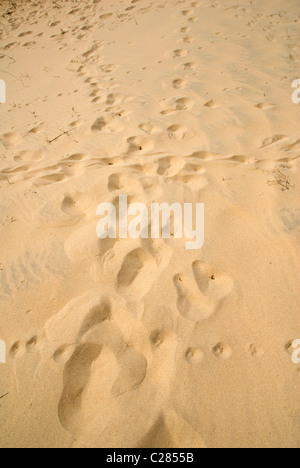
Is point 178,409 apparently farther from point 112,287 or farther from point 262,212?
point 262,212

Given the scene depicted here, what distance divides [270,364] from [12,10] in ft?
Answer: 30.0

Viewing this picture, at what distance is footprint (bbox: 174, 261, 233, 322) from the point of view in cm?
168

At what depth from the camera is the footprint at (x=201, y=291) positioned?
1.68 m

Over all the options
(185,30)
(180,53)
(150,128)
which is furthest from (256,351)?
(185,30)

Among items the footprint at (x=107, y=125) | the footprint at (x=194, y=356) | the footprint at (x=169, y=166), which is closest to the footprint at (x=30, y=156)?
the footprint at (x=107, y=125)

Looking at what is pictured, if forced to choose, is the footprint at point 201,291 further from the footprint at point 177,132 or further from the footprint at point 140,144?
the footprint at point 177,132

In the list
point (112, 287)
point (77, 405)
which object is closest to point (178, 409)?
point (77, 405)

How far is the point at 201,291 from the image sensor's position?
175 cm

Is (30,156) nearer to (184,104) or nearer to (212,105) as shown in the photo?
(184,104)

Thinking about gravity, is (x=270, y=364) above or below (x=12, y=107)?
below

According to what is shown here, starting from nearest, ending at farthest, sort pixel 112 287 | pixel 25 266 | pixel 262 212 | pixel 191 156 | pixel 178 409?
1. pixel 178 409
2. pixel 112 287
3. pixel 25 266
4. pixel 262 212
5. pixel 191 156

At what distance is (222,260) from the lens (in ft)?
6.20

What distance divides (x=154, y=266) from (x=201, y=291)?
34 centimetres

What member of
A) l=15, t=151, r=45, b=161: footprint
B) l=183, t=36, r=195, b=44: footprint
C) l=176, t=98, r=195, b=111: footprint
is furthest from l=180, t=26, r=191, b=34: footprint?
l=15, t=151, r=45, b=161: footprint
